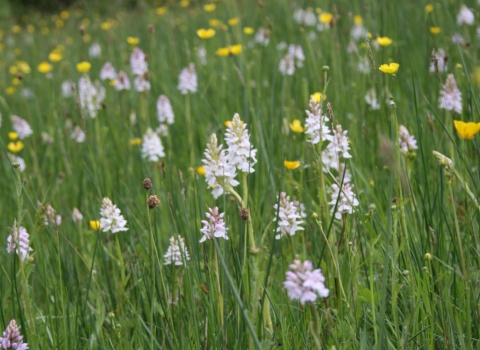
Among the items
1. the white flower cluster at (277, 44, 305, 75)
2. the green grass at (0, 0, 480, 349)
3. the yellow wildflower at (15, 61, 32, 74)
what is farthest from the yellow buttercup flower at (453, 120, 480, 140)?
the yellow wildflower at (15, 61, 32, 74)

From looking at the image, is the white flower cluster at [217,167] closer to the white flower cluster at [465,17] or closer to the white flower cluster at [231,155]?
the white flower cluster at [231,155]

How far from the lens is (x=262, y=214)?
1797 mm

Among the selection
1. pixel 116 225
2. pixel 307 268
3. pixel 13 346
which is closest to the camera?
pixel 307 268

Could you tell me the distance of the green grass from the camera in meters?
1.16

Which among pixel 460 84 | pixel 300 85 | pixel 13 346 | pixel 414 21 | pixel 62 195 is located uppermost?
pixel 414 21

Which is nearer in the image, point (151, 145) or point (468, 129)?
point (468, 129)

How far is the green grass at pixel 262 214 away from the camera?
116 cm

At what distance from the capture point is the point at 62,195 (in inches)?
101

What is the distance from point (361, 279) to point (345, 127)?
1077 mm

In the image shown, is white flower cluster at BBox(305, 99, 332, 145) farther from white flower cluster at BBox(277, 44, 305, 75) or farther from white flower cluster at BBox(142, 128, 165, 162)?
white flower cluster at BBox(277, 44, 305, 75)

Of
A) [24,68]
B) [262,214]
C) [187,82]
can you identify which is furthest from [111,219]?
[24,68]

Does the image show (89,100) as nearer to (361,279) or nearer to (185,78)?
(185,78)

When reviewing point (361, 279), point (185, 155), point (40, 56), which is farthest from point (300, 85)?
point (40, 56)

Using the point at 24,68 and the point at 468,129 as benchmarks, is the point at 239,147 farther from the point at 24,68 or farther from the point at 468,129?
the point at 24,68
